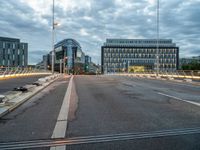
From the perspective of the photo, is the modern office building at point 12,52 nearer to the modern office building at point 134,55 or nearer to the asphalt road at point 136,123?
the modern office building at point 134,55

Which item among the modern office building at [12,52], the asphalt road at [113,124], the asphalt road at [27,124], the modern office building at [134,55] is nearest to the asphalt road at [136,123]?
the asphalt road at [113,124]

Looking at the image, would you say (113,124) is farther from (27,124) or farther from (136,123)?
(27,124)

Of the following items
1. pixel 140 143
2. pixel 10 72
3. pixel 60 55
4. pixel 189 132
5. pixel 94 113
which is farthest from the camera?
pixel 60 55

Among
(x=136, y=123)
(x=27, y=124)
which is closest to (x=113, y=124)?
(x=136, y=123)

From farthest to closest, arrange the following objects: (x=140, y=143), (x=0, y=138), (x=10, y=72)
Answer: (x=10, y=72) < (x=0, y=138) < (x=140, y=143)

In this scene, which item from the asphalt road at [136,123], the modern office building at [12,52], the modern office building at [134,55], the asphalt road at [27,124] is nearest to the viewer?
the asphalt road at [136,123]

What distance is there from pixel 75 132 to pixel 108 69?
614 feet

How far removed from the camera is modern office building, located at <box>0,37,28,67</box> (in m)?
110

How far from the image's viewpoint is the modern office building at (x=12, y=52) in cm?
10962

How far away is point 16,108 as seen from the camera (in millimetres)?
11016

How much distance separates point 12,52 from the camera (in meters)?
114

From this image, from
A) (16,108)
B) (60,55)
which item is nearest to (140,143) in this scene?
(16,108)

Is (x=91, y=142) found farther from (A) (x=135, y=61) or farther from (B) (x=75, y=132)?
(A) (x=135, y=61)

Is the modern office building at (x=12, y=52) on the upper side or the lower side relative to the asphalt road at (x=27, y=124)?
upper
